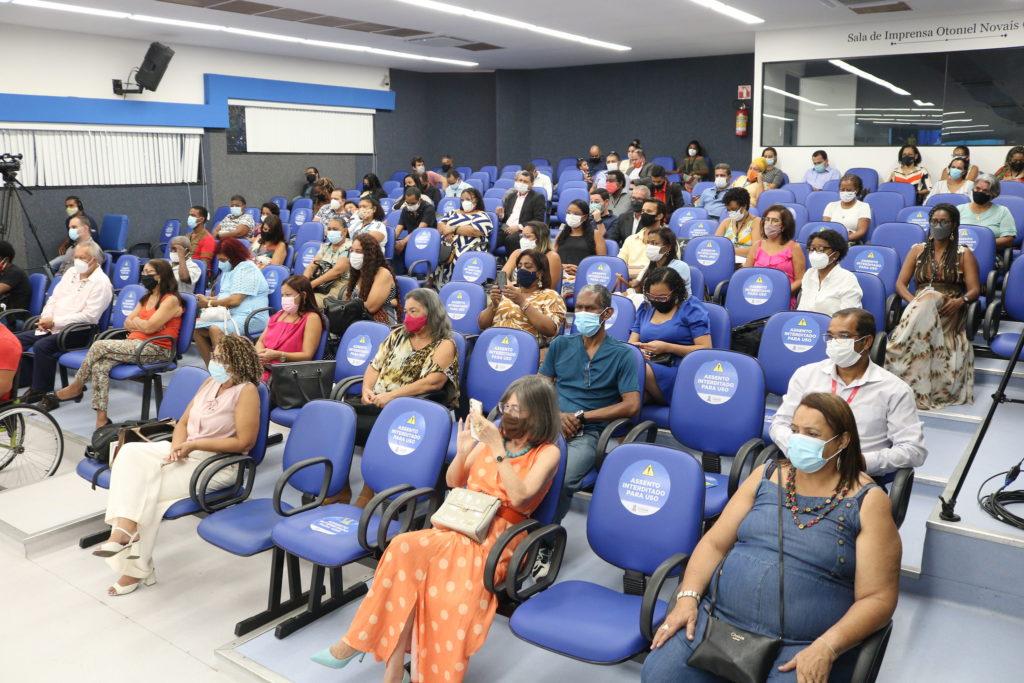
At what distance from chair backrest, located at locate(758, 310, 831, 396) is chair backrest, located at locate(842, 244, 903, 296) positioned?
144 centimetres

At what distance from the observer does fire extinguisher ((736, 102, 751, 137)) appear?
44.9 feet

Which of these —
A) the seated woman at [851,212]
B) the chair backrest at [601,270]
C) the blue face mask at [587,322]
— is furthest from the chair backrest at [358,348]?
the seated woman at [851,212]

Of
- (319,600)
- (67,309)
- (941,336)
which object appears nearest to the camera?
(319,600)

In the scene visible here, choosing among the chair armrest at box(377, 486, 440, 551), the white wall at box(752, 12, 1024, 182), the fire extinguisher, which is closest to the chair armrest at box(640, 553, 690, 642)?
the chair armrest at box(377, 486, 440, 551)

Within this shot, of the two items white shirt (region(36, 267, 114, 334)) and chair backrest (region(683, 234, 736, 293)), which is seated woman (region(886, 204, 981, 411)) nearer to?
chair backrest (region(683, 234, 736, 293))

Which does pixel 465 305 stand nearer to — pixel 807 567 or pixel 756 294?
pixel 756 294

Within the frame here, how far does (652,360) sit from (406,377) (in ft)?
4.26

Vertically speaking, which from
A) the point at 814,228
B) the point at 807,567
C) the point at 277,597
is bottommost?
the point at 277,597

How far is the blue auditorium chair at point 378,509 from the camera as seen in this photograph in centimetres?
307

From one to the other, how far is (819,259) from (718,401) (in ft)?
5.45

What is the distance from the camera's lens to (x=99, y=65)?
1125 centimetres

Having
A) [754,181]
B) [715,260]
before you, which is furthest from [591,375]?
[754,181]

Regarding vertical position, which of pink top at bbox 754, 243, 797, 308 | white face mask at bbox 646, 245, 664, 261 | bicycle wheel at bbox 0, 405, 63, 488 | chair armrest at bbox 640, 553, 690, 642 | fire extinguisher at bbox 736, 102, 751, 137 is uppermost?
fire extinguisher at bbox 736, 102, 751, 137

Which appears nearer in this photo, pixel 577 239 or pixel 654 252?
pixel 654 252
